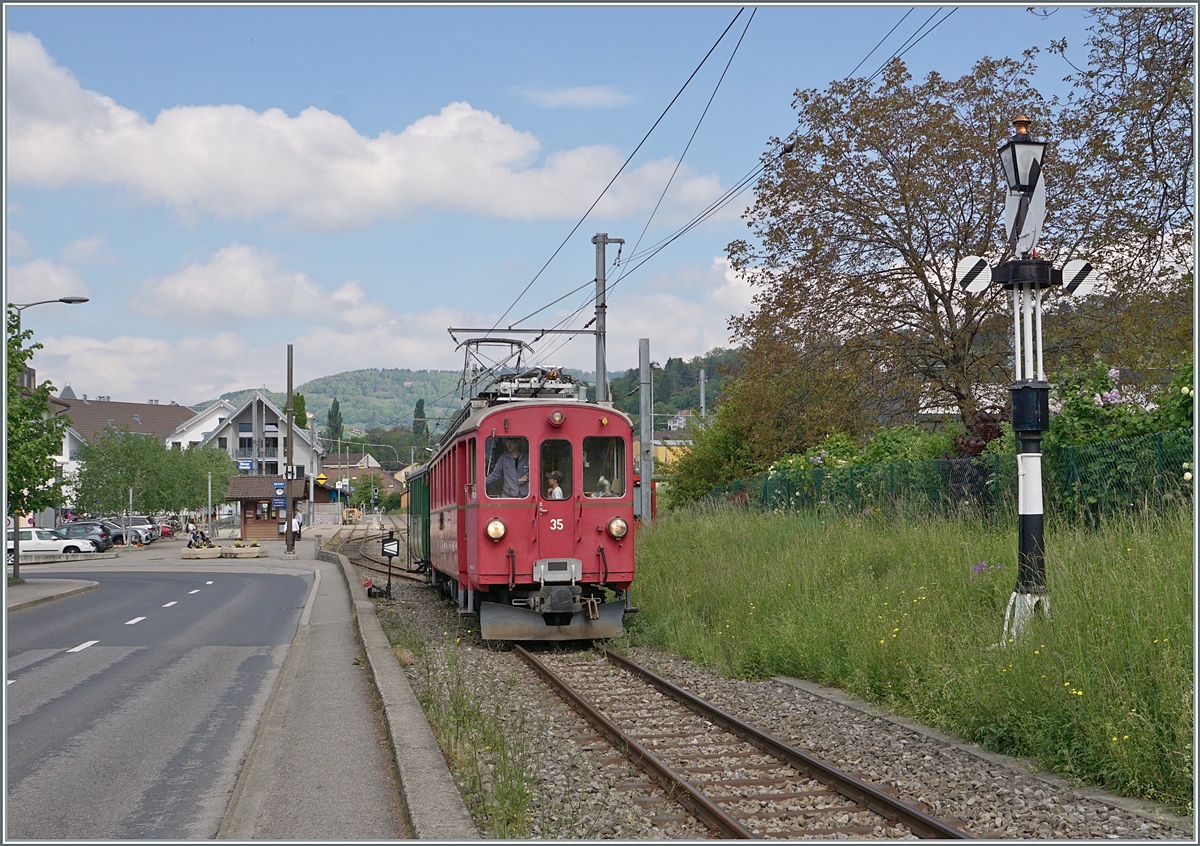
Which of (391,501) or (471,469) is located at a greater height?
(471,469)

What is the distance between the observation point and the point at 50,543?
56.3 meters

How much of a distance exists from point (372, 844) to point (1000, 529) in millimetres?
9814

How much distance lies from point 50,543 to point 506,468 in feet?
160

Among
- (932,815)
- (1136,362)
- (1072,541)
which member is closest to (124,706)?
(932,815)

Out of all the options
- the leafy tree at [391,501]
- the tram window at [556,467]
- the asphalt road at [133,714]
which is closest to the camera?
the asphalt road at [133,714]

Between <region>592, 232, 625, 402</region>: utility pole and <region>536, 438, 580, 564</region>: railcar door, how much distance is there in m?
9.56

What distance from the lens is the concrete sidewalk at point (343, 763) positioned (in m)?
6.61

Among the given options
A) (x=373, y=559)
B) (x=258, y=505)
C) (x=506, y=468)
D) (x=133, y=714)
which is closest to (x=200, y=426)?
(x=258, y=505)

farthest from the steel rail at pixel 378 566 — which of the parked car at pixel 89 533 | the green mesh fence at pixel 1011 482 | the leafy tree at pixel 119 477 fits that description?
the leafy tree at pixel 119 477

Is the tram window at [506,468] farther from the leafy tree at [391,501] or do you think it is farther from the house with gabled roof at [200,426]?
the leafy tree at [391,501]

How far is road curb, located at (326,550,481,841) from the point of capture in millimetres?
6219

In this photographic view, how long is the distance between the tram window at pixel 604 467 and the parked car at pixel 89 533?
5037 centimetres

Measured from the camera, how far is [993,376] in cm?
2352

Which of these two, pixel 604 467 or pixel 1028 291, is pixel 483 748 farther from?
pixel 604 467
